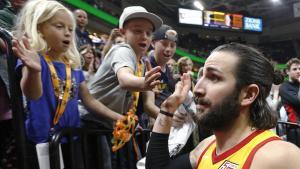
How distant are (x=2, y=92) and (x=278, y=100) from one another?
15.5 ft

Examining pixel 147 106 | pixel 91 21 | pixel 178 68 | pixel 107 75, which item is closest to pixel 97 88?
pixel 107 75

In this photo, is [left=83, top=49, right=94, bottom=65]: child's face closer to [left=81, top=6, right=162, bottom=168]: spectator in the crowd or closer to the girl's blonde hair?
[left=81, top=6, right=162, bottom=168]: spectator in the crowd

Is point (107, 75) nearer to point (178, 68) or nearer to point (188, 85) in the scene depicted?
point (188, 85)

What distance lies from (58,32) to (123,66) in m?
0.48

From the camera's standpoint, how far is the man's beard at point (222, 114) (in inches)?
68.8

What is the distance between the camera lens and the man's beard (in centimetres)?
175

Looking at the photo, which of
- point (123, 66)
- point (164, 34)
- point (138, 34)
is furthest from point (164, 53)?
point (123, 66)

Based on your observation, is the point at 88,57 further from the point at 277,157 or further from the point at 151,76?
the point at 277,157

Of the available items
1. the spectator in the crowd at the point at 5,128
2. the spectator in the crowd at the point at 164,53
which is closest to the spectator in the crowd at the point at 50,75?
the spectator in the crowd at the point at 5,128

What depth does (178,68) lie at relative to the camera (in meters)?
5.94

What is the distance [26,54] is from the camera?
1996 millimetres

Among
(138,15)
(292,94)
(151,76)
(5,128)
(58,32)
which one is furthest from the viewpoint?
(292,94)

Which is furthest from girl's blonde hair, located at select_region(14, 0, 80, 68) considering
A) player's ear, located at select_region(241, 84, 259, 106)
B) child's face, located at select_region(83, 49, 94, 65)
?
child's face, located at select_region(83, 49, 94, 65)

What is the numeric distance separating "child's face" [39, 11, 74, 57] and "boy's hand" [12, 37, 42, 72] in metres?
0.46
